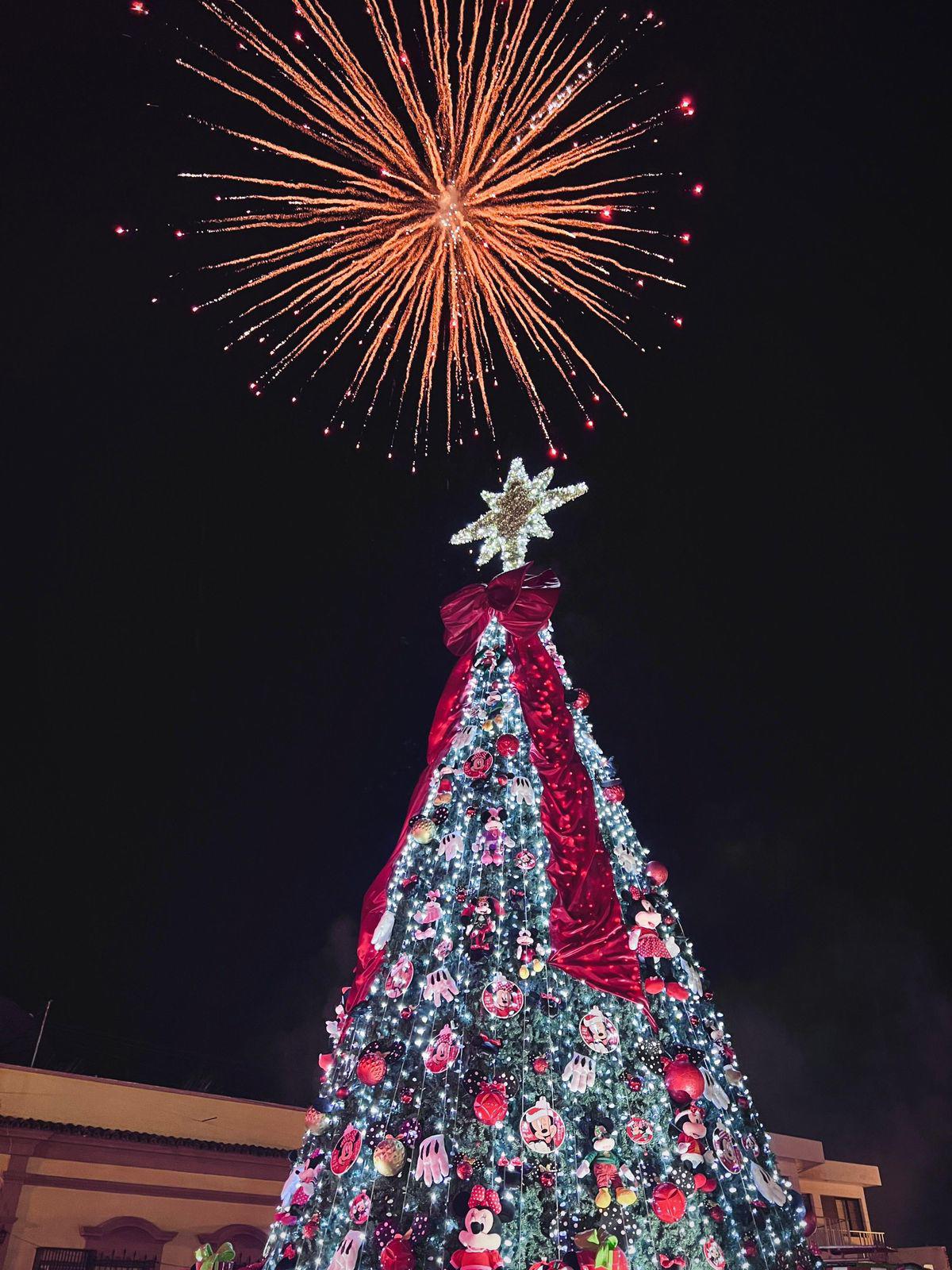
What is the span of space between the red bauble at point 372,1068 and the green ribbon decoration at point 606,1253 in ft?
6.27

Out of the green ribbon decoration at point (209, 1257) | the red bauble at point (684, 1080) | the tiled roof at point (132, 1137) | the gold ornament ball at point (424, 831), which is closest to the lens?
the red bauble at point (684, 1080)

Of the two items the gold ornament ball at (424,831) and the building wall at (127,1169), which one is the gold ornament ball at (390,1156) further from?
the building wall at (127,1169)

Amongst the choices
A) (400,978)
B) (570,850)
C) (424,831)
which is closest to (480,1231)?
(400,978)

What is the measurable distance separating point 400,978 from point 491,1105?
1.50 metres

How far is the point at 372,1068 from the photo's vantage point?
653 centimetres

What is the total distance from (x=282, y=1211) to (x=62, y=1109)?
7.14m

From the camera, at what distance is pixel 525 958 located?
23.0ft

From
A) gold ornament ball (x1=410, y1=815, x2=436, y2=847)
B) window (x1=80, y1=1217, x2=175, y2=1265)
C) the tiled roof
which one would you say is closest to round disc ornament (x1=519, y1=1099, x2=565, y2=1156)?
gold ornament ball (x1=410, y1=815, x2=436, y2=847)

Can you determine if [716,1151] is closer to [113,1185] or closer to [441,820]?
[441,820]

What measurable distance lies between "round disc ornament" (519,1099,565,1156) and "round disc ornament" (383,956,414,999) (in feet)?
4.90

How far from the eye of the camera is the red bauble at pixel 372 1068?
652 cm

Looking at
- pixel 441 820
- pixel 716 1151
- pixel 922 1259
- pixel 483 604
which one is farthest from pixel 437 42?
pixel 922 1259

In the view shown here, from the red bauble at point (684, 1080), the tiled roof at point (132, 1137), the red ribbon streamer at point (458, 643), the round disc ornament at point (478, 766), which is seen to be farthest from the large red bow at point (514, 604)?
the tiled roof at point (132, 1137)

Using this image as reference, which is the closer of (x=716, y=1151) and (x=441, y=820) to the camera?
(x=716, y=1151)
